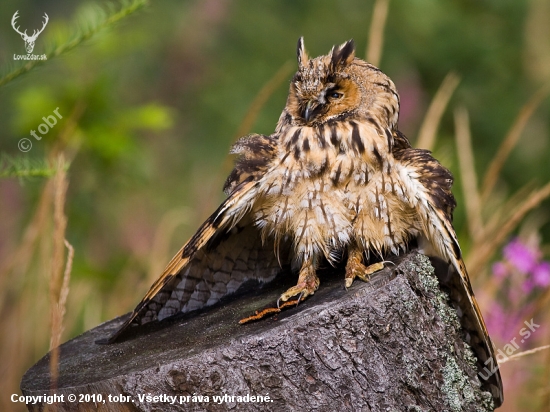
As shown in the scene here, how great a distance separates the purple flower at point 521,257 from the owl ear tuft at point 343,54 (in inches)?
46.9

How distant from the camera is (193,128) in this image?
24.8ft

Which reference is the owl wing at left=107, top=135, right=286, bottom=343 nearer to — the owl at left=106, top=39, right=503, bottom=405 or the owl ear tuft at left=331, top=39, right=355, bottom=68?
the owl at left=106, top=39, right=503, bottom=405

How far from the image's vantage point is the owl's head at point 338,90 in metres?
2.47

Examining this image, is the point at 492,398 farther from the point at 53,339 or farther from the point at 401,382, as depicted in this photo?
the point at 53,339

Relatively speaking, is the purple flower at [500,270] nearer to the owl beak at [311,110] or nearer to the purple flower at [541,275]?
the purple flower at [541,275]

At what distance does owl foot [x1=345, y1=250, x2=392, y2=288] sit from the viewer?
2.11 meters

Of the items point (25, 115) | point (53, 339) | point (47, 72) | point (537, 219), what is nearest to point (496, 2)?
point (537, 219)

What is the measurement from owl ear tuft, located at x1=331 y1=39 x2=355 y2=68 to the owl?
0.06m

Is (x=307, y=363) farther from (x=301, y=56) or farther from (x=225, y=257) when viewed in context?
(x=301, y=56)

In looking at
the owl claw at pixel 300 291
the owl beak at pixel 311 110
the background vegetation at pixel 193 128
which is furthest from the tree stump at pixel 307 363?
the owl beak at pixel 311 110

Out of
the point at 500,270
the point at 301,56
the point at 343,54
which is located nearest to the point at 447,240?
the point at 343,54

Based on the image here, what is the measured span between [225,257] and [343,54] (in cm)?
87

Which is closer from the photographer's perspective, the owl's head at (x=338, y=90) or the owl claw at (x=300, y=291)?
the owl claw at (x=300, y=291)

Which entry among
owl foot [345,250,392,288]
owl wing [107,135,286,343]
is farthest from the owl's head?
owl foot [345,250,392,288]
